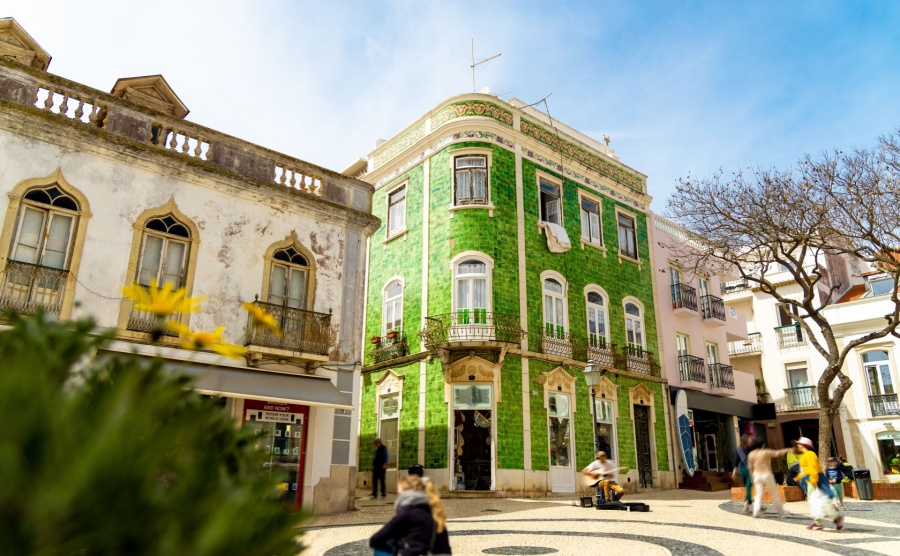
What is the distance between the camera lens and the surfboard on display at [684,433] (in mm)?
23703

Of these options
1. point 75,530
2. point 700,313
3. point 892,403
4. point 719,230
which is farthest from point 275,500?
point 892,403

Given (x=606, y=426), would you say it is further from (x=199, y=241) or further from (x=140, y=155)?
(x=140, y=155)

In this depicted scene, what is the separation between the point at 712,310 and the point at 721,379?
2.84 metres

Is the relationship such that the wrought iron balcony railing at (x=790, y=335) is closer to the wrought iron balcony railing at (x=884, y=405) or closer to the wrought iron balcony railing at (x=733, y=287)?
the wrought iron balcony railing at (x=733, y=287)

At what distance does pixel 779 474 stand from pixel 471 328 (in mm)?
16476

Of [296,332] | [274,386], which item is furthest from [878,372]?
[274,386]

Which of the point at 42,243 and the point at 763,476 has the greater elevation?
the point at 42,243

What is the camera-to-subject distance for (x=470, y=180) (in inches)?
815

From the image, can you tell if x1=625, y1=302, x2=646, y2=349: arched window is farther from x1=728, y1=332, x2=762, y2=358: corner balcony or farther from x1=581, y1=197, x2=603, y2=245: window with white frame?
x1=728, y1=332, x2=762, y2=358: corner balcony

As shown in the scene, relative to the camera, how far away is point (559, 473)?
19.5 metres

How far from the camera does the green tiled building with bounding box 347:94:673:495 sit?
18.7m

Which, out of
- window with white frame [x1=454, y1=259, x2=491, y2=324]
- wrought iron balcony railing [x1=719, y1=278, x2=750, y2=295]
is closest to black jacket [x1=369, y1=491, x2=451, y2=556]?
window with white frame [x1=454, y1=259, x2=491, y2=324]

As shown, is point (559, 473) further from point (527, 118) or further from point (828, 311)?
point (828, 311)

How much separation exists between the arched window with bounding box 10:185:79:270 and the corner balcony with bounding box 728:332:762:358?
29.9 m
